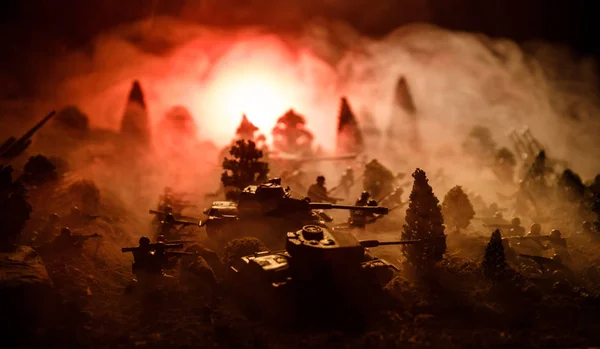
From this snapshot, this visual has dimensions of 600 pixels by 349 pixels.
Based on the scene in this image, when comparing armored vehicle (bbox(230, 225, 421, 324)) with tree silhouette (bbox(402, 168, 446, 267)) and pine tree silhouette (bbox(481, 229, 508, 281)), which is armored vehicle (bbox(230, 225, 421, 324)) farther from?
pine tree silhouette (bbox(481, 229, 508, 281))

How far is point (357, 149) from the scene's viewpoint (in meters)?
48.4

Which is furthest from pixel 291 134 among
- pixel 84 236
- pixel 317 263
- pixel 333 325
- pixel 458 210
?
pixel 333 325

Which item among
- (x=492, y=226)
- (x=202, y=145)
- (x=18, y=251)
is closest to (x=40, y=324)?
(x=18, y=251)

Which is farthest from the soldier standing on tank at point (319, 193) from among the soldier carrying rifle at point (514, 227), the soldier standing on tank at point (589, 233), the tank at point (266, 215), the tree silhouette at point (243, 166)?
→ the soldier standing on tank at point (589, 233)

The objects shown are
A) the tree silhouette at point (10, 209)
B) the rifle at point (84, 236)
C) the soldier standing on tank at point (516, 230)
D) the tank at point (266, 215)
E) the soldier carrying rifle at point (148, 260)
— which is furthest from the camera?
the soldier standing on tank at point (516, 230)

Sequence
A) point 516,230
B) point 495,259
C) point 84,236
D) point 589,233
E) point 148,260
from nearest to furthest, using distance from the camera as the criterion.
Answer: point 148,260 < point 495,259 < point 84,236 < point 589,233 < point 516,230

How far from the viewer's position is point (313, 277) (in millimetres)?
15016

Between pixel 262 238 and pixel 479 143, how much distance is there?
106ft

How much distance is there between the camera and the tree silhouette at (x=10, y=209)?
1814cm

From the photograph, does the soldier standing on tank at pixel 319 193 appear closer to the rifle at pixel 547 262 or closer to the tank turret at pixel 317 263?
the tank turret at pixel 317 263

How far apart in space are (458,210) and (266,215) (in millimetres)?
12658

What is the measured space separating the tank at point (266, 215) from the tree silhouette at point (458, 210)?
8.94 m

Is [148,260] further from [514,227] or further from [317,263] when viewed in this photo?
[514,227]

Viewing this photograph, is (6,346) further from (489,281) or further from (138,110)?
(138,110)
